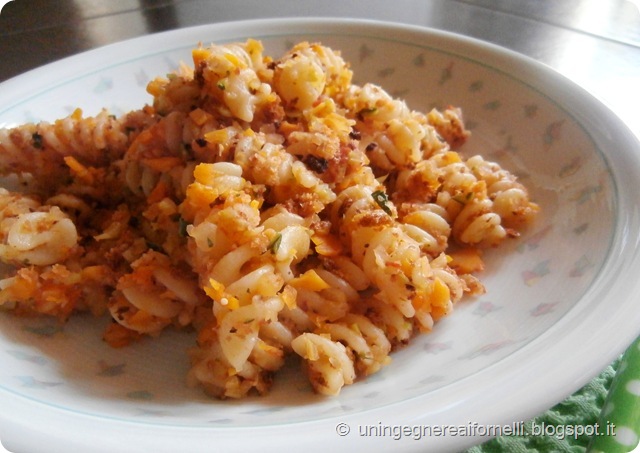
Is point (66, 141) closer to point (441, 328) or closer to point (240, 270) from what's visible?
point (240, 270)

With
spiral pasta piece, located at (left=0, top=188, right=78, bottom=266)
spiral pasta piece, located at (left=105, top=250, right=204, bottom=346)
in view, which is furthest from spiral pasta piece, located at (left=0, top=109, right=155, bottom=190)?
spiral pasta piece, located at (left=105, top=250, right=204, bottom=346)

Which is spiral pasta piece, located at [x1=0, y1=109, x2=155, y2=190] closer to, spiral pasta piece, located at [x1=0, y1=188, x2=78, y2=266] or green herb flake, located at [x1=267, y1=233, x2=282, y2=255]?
spiral pasta piece, located at [x1=0, y1=188, x2=78, y2=266]

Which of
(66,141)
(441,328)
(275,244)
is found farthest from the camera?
(66,141)

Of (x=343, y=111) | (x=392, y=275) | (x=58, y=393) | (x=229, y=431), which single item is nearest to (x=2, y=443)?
(x=58, y=393)

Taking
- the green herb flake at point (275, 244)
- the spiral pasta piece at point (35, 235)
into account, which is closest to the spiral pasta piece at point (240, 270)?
the green herb flake at point (275, 244)

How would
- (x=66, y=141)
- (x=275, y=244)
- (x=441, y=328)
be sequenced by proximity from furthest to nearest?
(x=66, y=141)
(x=441, y=328)
(x=275, y=244)

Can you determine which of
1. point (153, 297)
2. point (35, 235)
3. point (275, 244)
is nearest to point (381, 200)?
point (275, 244)

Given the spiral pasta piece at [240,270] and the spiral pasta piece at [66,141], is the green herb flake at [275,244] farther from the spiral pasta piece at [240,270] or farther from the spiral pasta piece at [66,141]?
the spiral pasta piece at [66,141]

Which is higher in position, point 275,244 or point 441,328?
point 275,244

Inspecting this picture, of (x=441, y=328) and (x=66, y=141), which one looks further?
(x=66, y=141)
